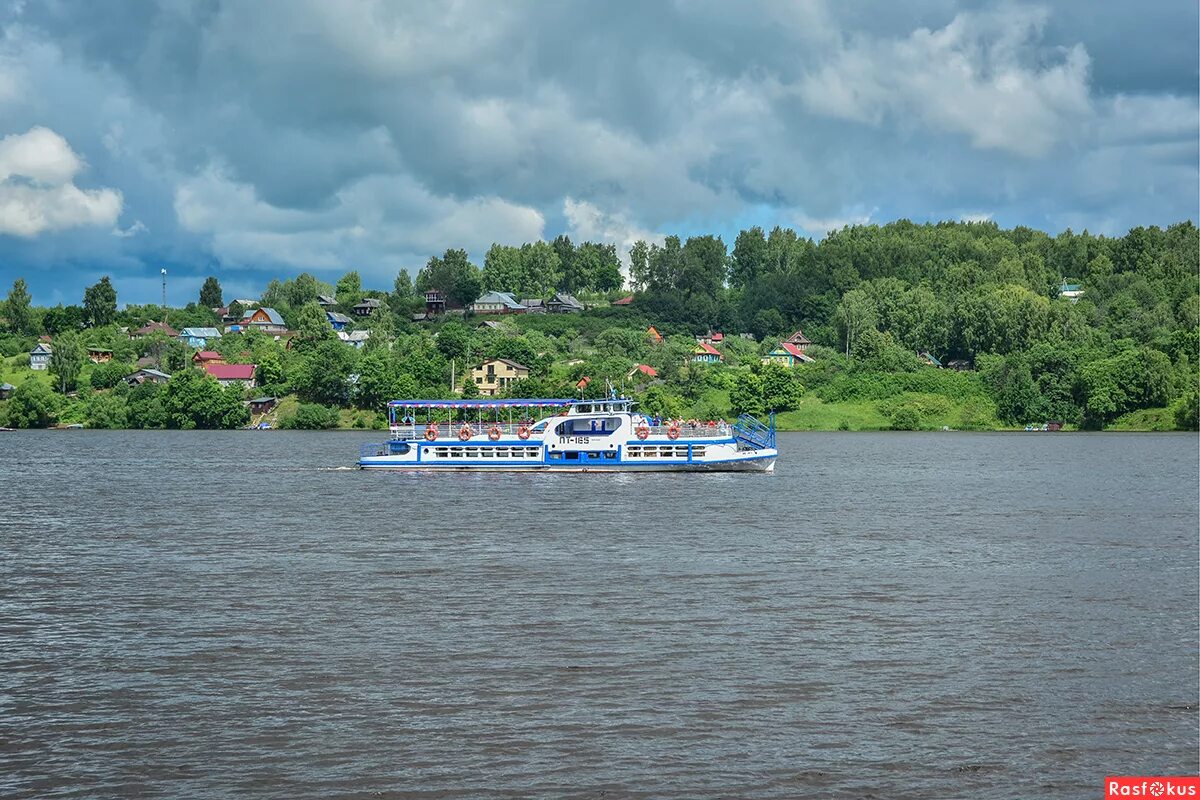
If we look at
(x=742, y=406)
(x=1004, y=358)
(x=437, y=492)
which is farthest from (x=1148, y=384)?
(x=437, y=492)

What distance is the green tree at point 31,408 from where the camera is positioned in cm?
18512

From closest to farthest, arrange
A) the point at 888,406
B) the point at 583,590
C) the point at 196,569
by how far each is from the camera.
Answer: the point at 583,590, the point at 196,569, the point at 888,406

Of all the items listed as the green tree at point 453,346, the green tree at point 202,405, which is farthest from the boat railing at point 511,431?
the green tree at point 453,346

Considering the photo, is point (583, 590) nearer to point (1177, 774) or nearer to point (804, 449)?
Result: point (1177, 774)

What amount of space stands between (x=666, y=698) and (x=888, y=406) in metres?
158

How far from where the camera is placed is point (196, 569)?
4634 centimetres

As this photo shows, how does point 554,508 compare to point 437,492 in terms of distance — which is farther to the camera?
point 437,492

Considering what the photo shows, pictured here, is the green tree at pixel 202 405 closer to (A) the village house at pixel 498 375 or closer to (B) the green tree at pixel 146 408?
(B) the green tree at pixel 146 408

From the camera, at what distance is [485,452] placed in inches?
3962

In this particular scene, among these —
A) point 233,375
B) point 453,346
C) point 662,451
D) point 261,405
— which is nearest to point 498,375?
point 453,346

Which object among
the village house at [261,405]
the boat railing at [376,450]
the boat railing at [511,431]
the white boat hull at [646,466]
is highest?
the village house at [261,405]

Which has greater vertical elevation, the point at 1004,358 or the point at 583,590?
the point at 1004,358

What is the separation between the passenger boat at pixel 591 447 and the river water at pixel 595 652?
93.0 feet

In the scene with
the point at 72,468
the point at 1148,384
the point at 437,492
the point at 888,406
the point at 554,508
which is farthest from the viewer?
the point at 888,406
